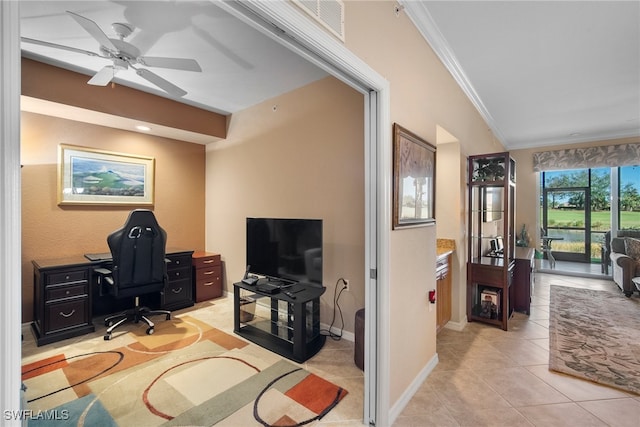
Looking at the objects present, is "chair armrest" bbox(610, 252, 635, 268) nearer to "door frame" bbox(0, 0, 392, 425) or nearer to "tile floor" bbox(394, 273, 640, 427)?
"tile floor" bbox(394, 273, 640, 427)

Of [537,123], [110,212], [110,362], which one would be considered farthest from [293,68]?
[537,123]

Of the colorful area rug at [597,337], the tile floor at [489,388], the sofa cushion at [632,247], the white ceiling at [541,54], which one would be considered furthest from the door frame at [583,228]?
the tile floor at [489,388]

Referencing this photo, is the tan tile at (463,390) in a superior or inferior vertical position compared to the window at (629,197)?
inferior

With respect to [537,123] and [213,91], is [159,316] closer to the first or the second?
[213,91]

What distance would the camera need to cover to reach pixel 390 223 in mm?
1825

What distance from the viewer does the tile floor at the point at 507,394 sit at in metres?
1.88

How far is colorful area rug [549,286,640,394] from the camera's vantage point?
7.93ft

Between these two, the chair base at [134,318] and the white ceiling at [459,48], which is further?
the chair base at [134,318]

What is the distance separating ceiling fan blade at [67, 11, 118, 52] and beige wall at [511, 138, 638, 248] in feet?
24.1

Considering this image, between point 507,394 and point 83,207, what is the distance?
4.85m

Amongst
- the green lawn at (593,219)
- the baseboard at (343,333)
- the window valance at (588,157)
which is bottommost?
the baseboard at (343,333)

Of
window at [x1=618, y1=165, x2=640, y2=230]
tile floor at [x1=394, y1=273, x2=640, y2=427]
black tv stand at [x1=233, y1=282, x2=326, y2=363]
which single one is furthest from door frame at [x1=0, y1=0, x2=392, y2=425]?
window at [x1=618, y1=165, x2=640, y2=230]

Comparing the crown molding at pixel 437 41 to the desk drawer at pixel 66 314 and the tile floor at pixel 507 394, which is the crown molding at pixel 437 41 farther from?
the desk drawer at pixel 66 314

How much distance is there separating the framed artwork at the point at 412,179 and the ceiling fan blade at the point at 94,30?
212cm
